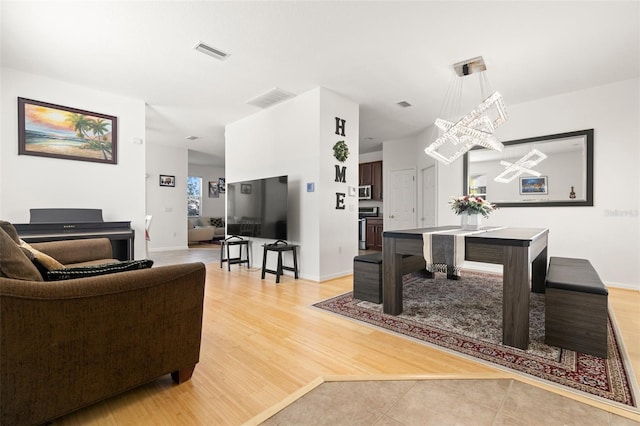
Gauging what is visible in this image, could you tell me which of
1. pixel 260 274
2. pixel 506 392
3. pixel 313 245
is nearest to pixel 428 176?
pixel 313 245

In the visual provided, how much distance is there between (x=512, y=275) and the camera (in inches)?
84.7

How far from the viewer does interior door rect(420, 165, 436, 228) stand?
6297 mm

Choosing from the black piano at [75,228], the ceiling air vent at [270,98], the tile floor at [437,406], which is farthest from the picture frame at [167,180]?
the tile floor at [437,406]

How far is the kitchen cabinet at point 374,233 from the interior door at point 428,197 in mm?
1346

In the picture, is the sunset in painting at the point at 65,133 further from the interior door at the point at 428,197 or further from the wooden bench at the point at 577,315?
the interior door at the point at 428,197

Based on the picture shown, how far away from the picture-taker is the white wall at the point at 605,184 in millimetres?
3883

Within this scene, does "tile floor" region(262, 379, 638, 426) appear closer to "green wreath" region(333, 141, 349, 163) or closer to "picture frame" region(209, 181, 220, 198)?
"green wreath" region(333, 141, 349, 163)

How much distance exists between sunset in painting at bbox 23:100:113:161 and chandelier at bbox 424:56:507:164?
15.1 feet

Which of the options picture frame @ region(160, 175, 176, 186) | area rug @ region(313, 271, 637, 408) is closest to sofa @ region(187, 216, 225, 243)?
picture frame @ region(160, 175, 176, 186)

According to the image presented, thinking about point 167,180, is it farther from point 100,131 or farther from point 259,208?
point 259,208

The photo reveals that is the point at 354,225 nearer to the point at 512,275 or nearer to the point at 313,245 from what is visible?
the point at 313,245

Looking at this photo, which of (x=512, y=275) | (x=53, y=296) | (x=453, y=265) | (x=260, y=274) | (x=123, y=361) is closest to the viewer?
(x=53, y=296)

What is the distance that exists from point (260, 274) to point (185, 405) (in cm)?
324

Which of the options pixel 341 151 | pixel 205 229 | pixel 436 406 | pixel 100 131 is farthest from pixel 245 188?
pixel 205 229
